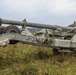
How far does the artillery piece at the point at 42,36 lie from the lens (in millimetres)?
8895

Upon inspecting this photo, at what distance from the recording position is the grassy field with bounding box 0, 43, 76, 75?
8.34 meters

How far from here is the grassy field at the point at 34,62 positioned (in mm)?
8344

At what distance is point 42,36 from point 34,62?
903mm

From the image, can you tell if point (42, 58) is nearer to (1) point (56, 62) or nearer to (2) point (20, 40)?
(1) point (56, 62)

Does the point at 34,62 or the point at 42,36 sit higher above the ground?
the point at 42,36

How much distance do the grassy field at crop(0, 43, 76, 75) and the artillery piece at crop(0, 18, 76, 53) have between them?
411mm

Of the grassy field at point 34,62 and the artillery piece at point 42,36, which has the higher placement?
the artillery piece at point 42,36

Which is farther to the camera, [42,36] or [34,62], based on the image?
[42,36]

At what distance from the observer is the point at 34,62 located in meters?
9.44

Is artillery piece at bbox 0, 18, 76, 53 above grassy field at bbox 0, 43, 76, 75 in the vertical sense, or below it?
above

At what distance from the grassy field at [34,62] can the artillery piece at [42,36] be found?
411mm

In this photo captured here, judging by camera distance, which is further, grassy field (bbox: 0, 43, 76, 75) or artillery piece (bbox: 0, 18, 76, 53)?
artillery piece (bbox: 0, 18, 76, 53)

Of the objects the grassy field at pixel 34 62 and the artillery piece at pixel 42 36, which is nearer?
the grassy field at pixel 34 62

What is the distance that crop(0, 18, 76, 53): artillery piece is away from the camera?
8.90 metres
